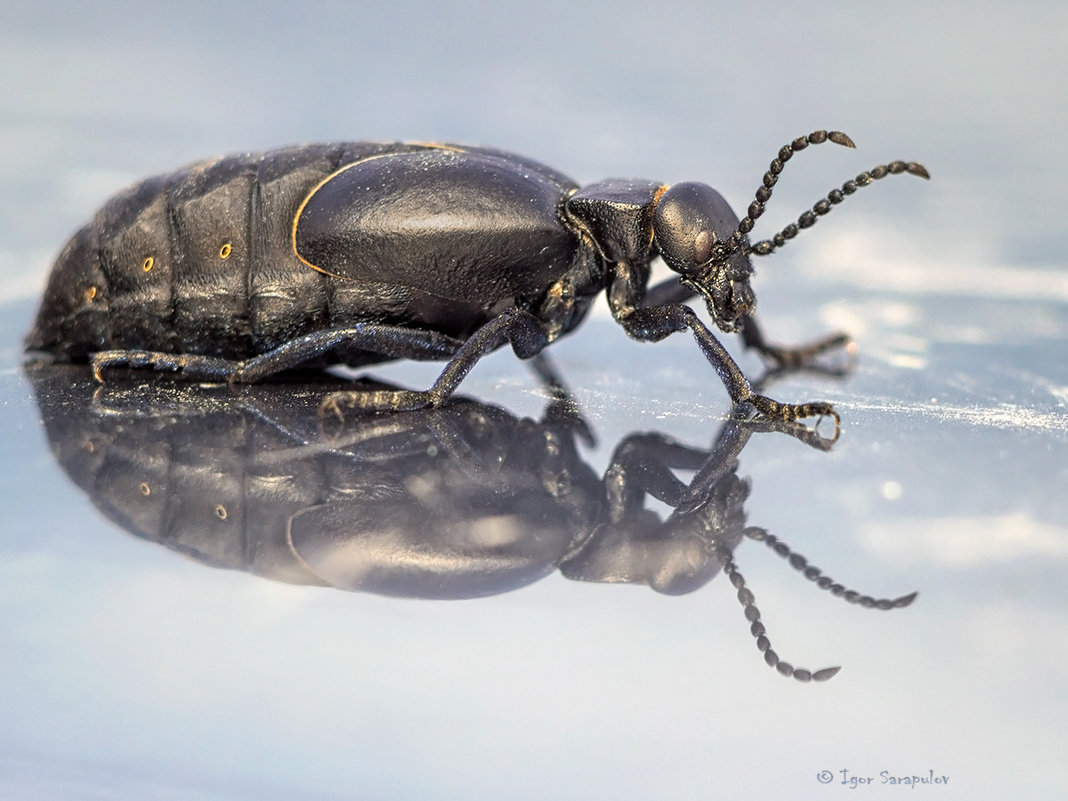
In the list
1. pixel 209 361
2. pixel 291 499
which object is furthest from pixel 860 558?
pixel 209 361

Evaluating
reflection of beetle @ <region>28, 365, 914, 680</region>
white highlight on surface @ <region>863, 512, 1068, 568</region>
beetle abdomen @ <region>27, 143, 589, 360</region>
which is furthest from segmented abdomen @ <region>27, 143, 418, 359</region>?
white highlight on surface @ <region>863, 512, 1068, 568</region>

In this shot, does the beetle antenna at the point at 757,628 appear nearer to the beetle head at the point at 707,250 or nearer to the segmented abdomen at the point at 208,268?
the beetle head at the point at 707,250

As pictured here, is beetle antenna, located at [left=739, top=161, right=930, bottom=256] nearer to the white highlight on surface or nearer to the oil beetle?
the oil beetle

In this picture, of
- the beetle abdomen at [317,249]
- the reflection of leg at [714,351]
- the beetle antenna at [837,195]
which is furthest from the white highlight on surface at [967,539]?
the beetle abdomen at [317,249]

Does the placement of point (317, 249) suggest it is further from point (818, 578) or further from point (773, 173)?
point (818, 578)

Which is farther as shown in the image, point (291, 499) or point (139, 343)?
point (139, 343)

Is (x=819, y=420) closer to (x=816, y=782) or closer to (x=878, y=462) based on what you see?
(x=878, y=462)
